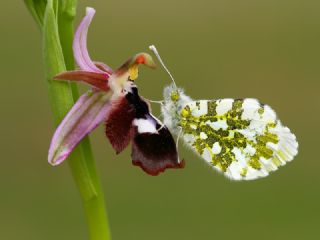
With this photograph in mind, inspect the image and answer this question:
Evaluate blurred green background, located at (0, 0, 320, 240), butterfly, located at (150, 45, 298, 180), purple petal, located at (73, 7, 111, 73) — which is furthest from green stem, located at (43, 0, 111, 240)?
blurred green background, located at (0, 0, 320, 240)

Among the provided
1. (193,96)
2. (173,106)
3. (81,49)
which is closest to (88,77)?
(81,49)

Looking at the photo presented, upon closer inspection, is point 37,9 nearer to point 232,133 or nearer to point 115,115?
point 115,115

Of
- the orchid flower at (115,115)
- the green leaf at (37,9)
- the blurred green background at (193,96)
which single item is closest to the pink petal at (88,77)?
the orchid flower at (115,115)

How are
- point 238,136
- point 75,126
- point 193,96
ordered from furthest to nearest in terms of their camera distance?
point 193,96 < point 238,136 < point 75,126

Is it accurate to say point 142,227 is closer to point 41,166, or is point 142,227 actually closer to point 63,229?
point 63,229

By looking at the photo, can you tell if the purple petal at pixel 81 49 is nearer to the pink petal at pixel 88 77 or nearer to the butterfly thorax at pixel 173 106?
the pink petal at pixel 88 77

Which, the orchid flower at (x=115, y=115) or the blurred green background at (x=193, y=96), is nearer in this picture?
the orchid flower at (x=115, y=115)
